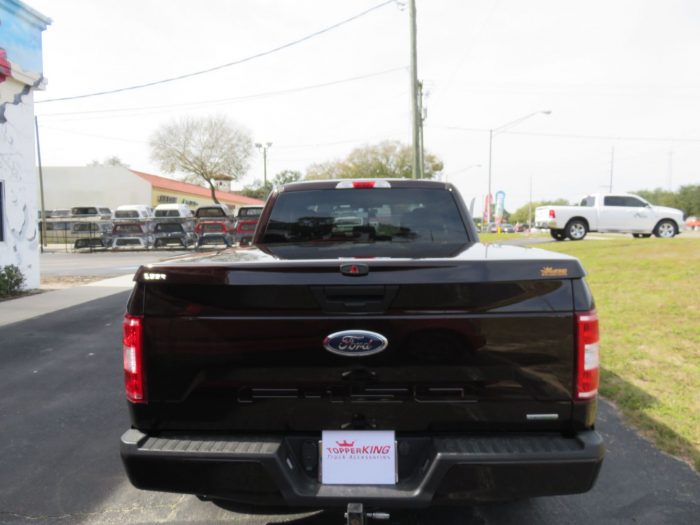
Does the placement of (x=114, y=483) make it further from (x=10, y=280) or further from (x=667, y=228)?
(x=667, y=228)

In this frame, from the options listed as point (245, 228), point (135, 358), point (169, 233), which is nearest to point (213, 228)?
point (245, 228)

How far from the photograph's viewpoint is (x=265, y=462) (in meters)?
2.09

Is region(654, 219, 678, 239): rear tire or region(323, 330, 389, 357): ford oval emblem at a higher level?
region(323, 330, 389, 357): ford oval emblem

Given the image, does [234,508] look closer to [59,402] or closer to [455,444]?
[455,444]

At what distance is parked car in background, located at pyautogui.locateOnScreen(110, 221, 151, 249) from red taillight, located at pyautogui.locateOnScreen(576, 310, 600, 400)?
26.2 meters

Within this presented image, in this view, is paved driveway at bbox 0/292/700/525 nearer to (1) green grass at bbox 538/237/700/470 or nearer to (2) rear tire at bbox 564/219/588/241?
(1) green grass at bbox 538/237/700/470

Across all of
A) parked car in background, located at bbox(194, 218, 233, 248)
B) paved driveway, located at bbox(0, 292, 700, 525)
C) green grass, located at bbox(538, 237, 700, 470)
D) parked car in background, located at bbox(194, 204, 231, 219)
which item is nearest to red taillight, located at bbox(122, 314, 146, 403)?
paved driveway, located at bbox(0, 292, 700, 525)

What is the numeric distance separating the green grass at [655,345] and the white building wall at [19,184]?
11.7 metres

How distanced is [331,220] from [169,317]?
7.02 feet

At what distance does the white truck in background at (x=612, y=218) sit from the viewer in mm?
20719

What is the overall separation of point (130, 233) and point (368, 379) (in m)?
26.3

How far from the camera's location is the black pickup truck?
2.10m

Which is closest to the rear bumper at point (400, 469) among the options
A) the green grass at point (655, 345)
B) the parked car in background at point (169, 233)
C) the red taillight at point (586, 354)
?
the red taillight at point (586, 354)

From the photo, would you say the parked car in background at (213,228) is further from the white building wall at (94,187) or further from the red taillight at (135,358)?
the white building wall at (94,187)
